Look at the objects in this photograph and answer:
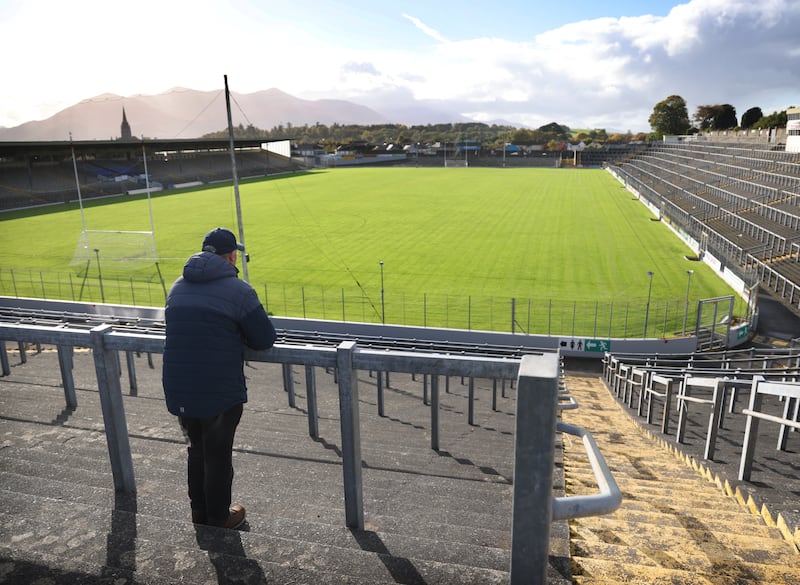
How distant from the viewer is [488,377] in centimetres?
290

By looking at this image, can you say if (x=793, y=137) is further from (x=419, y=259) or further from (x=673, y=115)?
(x=673, y=115)

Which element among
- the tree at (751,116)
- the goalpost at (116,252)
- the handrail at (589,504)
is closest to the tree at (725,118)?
the tree at (751,116)

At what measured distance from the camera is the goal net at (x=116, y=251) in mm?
36219

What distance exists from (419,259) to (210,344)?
32731mm

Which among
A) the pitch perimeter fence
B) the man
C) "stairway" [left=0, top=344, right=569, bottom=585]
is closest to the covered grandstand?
the pitch perimeter fence

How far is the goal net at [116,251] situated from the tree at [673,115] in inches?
5121

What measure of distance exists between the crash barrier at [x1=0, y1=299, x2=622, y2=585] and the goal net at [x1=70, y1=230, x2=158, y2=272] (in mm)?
33396

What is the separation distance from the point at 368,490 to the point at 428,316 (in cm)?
2018

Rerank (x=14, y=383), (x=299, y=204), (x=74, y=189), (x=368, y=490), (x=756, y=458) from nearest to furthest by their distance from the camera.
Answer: (x=368, y=490) → (x=756, y=458) → (x=14, y=383) → (x=299, y=204) → (x=74, y=189)

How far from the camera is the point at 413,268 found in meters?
33.6

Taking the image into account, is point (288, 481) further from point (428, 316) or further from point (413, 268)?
point (413, 268)

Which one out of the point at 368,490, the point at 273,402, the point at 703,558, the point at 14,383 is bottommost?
the point at 273,402

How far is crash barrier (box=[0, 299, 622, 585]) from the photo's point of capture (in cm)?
240

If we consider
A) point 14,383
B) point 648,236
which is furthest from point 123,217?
point 14,383
